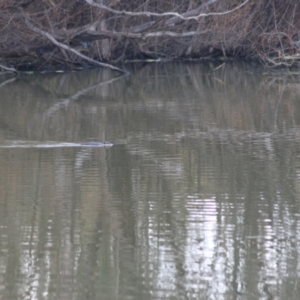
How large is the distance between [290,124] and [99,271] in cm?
664

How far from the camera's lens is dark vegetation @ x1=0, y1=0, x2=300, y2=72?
62.4 ft

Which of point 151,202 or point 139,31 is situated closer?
point 151,202

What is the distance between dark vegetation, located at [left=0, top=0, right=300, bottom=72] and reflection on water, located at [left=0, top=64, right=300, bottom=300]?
19.5 ft

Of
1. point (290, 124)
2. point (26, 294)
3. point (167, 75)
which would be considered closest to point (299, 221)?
point (26, 294)

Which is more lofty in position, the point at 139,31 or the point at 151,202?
the point at 139,31

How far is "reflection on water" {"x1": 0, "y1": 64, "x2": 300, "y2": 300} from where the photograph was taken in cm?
477

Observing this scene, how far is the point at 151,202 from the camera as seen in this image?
21.9ft

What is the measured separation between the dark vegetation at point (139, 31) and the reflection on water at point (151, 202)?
5.94 meters

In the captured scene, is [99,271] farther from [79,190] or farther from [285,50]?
[285,50]

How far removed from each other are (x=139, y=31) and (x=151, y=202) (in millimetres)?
14395

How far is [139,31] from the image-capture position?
67.8 ft

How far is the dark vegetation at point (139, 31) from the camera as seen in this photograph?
62.4 feet

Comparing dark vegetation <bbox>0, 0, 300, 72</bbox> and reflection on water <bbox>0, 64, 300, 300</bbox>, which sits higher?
dark vegetation <bbox>0, 0, 300, 72</bbox>

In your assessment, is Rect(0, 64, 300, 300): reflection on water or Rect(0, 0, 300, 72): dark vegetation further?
Rect(0, 0, 300, 72): dark vegetation
